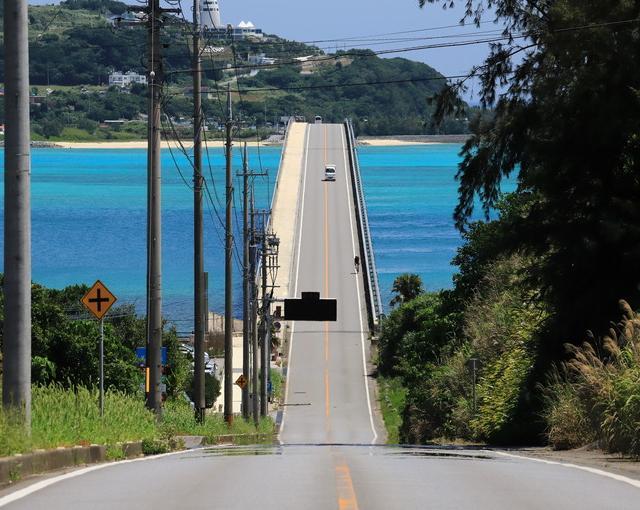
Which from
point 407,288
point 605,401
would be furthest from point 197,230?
point 407,288

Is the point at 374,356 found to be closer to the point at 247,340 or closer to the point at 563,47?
the point at 247,340

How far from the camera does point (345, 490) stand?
Result: 1087 centimetres

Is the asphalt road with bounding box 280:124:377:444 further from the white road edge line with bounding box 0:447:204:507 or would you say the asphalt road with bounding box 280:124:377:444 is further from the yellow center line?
Answer: the yellow center line

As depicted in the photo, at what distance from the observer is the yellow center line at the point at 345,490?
32.0ft

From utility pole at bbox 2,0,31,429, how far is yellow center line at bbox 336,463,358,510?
3688mm

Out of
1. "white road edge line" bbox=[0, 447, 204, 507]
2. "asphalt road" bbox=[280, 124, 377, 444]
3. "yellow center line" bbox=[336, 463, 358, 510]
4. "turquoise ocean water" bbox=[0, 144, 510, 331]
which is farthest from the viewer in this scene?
"turquoise ocean water" bbox=[0, 144, 510, 331]

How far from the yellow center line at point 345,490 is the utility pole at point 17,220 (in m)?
3.69

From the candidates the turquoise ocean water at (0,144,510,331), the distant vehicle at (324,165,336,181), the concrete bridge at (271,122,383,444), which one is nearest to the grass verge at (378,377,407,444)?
the concrete bridge at (271,122,383,444)

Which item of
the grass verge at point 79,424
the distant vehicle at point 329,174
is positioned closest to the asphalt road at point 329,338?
the distant vehicle at point 329,174

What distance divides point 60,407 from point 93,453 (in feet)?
10.9

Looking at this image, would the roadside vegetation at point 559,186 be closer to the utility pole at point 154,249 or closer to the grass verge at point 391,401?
the utility pole at point 154,249

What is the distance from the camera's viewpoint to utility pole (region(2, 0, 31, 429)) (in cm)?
1406

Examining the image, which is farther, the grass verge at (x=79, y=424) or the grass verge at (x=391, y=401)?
the grass verge at (x=391, y=401)

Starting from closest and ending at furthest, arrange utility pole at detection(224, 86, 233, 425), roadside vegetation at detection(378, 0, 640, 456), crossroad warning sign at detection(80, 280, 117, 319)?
1. crossroad warning sign at detection(80, 280, 117, 319)
2. roadside vegetation at detection(378, 0, 640, 456)
3. utility pole at detection(224, 86, 233, 425)
